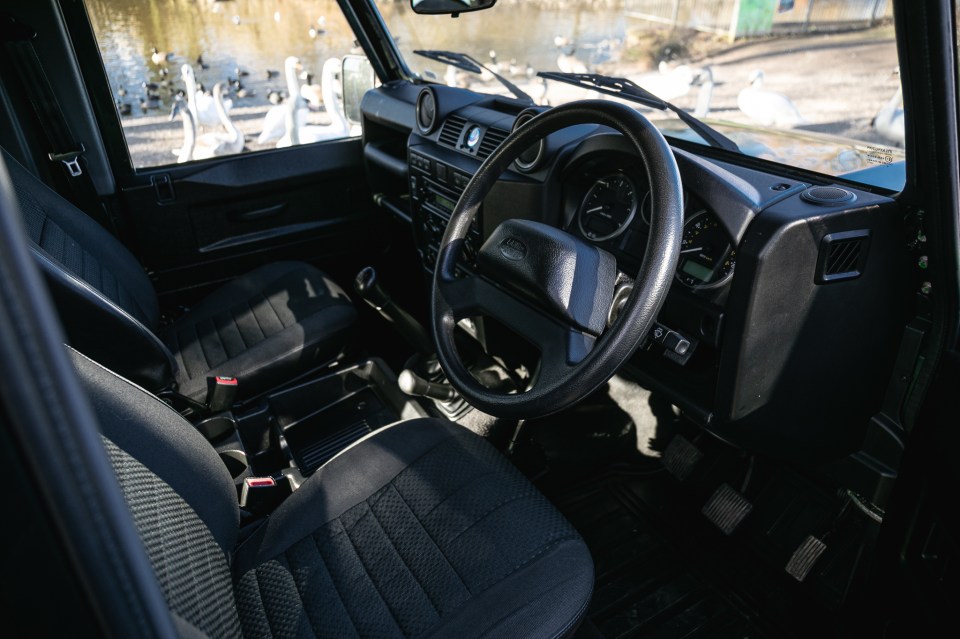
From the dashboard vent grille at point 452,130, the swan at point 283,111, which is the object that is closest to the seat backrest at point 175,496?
the dashboard vent grille at point 452,130

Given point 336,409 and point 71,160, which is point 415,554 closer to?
point 336,409

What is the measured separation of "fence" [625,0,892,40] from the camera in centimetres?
165

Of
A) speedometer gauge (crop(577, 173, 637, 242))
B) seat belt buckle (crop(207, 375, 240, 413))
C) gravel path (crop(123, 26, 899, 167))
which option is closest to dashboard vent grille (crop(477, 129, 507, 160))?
gravel path (crop(123, 26, 899, 167))

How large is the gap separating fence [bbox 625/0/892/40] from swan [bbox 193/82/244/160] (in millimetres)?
1628

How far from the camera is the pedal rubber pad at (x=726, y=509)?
190 centimetres

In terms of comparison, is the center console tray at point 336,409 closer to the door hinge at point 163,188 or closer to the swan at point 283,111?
the door hinge at point 163,188

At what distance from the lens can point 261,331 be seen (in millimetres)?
2082

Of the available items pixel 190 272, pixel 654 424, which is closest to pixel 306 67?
pixel 190 272

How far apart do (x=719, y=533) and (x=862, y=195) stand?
1052 mm

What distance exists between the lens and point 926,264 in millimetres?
1250

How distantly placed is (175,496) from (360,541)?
374 millimetres

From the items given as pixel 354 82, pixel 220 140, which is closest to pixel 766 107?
pixel 354 82

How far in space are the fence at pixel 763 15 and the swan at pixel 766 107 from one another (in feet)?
0.51

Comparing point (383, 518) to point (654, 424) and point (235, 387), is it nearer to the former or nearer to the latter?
point (235, 387)
